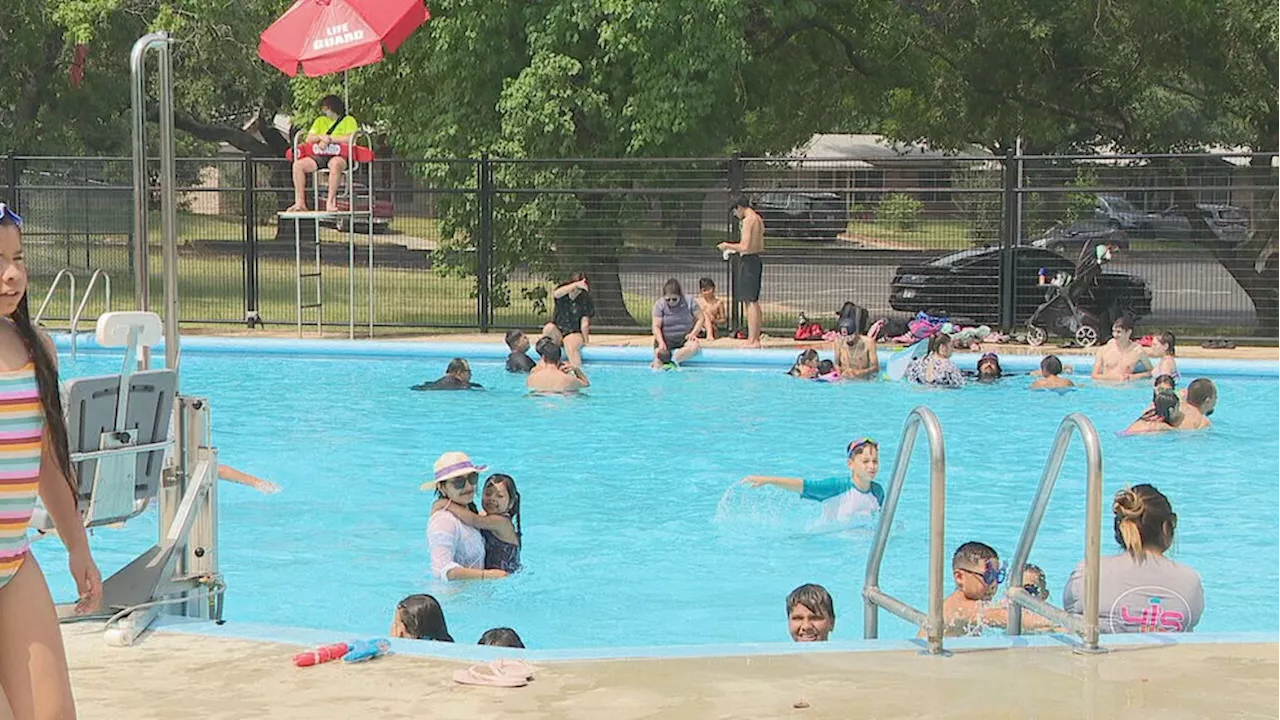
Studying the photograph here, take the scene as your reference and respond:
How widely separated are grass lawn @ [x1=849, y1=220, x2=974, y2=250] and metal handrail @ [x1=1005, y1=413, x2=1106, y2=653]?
17.1 m

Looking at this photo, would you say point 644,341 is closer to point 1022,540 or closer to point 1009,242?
point 1009,242

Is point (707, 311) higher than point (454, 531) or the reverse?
higher

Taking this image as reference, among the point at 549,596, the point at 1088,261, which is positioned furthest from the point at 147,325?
the point at 1088,261

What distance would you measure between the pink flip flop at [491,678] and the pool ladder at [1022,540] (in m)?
1.41

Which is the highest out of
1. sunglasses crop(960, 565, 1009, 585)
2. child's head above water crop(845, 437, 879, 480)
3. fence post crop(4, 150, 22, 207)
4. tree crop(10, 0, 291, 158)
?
tree crop(10, 0, 291, 158)

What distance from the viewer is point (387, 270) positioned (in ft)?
96.5

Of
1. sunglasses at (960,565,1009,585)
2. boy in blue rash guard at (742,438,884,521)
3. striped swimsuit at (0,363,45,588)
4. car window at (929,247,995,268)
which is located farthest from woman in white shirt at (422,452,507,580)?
car window at (929,247,995,268)

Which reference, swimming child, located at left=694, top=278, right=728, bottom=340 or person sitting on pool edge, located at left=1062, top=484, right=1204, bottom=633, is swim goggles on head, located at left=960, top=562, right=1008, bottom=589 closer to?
person sitting on pool edge, located at left=1062, top=484, right=1204, bottom=633

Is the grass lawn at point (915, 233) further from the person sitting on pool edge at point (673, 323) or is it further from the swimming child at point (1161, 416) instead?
the swimming child at point (1161, 416)

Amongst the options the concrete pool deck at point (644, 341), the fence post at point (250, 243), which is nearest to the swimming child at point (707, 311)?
the concrete pool deck at point (644, 341)

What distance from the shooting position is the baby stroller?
64.3 feet

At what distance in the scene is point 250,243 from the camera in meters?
21.6

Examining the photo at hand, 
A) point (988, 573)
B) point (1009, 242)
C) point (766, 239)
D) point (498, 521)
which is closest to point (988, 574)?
point (988, 573)

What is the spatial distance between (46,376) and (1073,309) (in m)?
17.2
